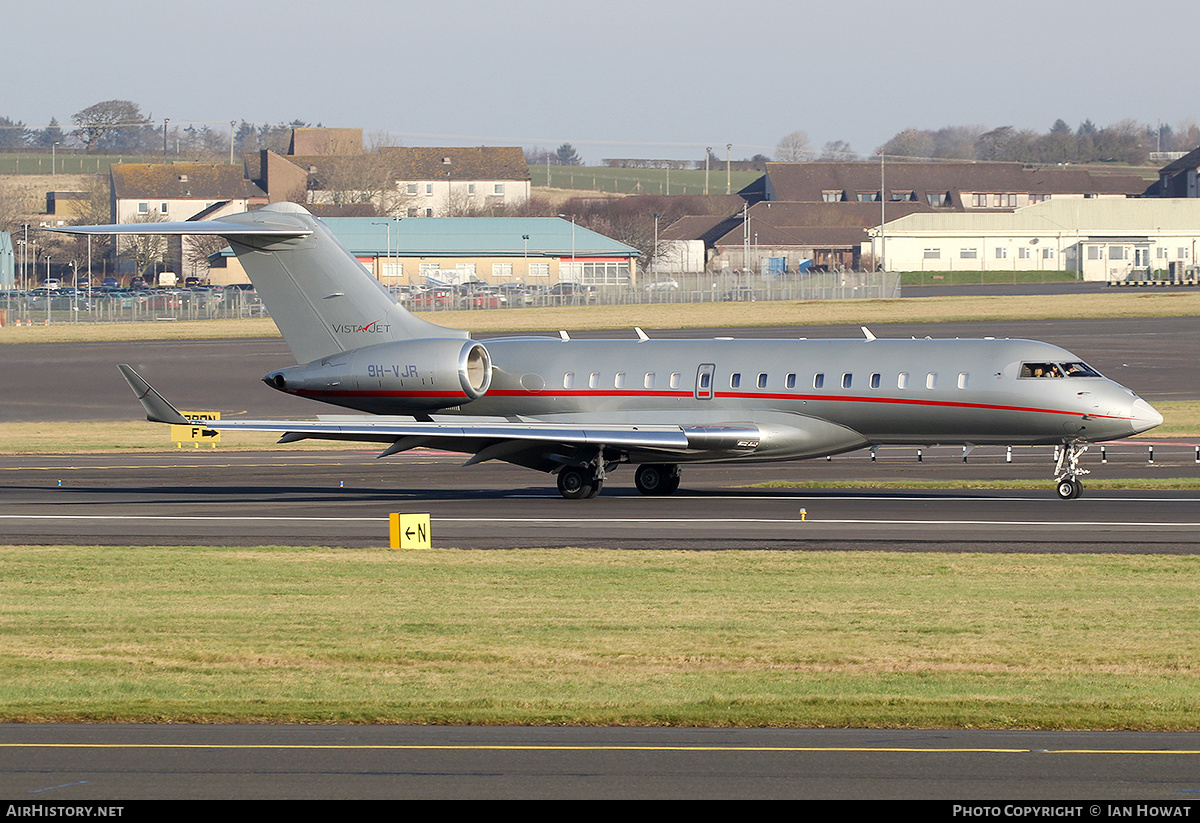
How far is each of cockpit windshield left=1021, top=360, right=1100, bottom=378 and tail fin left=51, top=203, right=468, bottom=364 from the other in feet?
41.7

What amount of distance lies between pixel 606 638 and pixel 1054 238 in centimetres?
12969

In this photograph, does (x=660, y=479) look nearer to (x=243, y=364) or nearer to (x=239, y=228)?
(x=239, y=228)

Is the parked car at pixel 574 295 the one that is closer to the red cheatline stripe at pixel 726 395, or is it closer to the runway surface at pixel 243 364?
the runway surface at pixel 243 364

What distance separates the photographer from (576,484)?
32938 millimetres

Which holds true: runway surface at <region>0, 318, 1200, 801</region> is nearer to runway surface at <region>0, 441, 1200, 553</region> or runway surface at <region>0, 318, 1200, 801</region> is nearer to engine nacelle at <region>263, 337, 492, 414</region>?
runway surface at <region>0, 441, 1200, 553</region>

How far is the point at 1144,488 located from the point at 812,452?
26.2ft

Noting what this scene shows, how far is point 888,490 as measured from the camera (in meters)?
34.2

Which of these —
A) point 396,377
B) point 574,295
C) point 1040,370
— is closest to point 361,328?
point 396,377

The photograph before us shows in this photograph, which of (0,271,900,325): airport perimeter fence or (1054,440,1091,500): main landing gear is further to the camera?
(0,271,900,325): airport perimeter fence

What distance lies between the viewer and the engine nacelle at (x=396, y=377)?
108ft

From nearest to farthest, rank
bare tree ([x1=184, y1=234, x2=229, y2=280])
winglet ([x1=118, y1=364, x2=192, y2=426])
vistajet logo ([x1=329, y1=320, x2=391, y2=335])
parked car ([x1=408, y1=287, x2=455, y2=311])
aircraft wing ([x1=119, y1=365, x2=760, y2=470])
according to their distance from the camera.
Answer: winglet ([x1=118, y1=364, x2=192, y2=426]) → aircraft wing ([x1=119, y1=365, x2=760, y2=470]) → vistajet logo ([x1=329, y1=320, x2=391, y2=335]) → parked car ([x1=408, y1=287, x2=455, y2=311]) → bare tree ([x1=184, y1=234, x2=229, y2=280])

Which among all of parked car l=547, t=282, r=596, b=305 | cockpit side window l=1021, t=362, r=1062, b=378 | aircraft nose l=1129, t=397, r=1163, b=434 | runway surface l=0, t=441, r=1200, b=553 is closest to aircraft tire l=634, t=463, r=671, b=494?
runway surface l=0, t=441, r=1200, b=553

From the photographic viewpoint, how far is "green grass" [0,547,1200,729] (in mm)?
13703

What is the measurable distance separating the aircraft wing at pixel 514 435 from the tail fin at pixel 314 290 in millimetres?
2772
